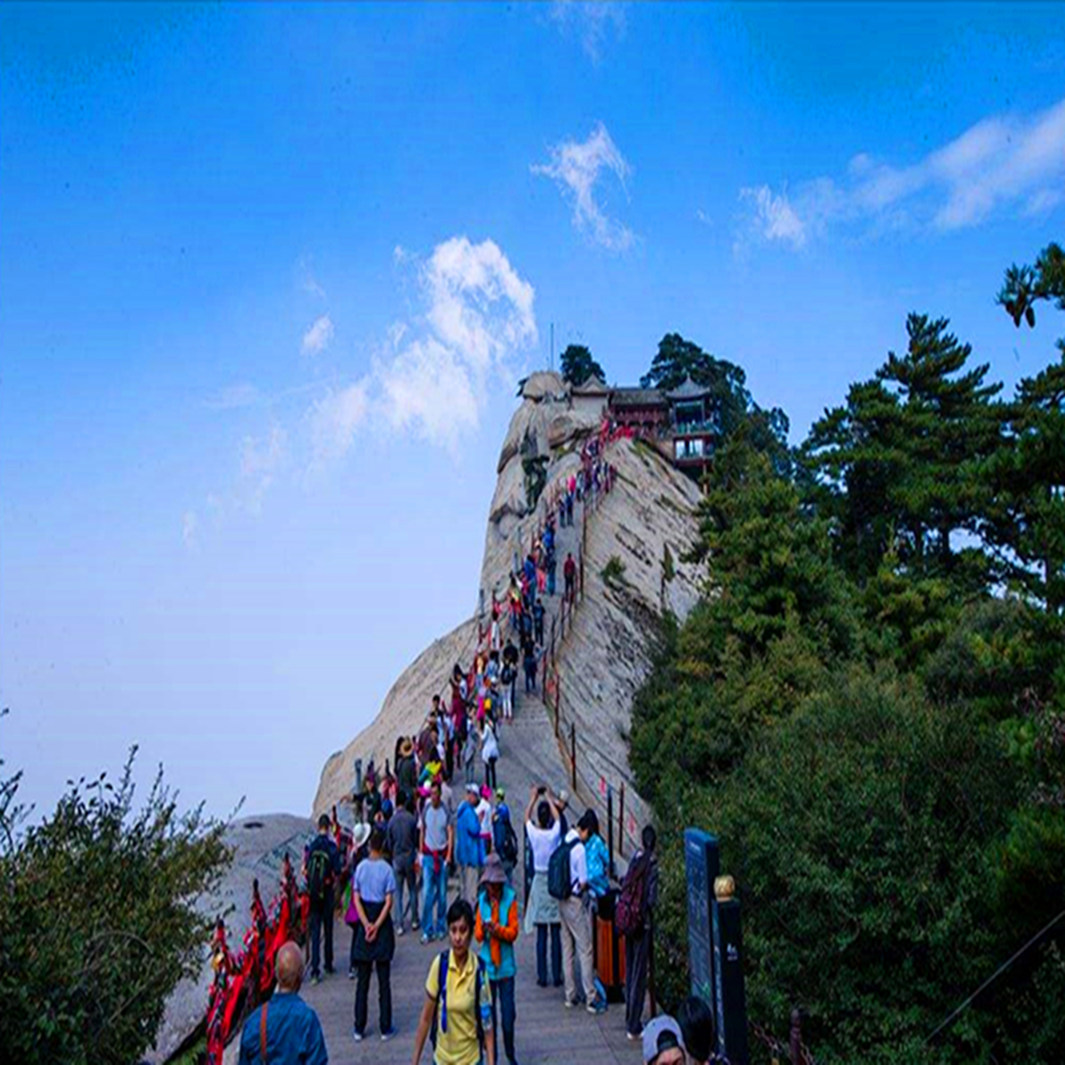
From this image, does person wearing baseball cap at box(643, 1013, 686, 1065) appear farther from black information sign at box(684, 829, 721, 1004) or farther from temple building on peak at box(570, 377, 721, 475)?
temple building on peak at box(570, 377, 721, 475)

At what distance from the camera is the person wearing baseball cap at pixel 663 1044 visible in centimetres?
449

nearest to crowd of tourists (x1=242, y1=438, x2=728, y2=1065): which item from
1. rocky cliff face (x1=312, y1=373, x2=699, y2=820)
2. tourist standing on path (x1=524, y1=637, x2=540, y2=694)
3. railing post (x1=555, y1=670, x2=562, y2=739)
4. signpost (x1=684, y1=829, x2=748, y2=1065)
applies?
signpost (x1=684, y1=829, x2=748, y2=1065)

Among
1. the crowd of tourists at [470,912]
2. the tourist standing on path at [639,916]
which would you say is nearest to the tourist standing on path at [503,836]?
the crowd of tourists at [470,912]

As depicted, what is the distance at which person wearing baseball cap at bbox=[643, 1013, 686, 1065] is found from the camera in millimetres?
4488

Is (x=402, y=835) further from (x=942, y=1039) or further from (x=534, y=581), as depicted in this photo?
(x=534, y=581)

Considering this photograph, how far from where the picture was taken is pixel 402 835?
12.0 metres

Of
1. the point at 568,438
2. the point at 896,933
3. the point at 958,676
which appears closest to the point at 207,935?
the point at 896,933

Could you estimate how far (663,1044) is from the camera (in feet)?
15.0

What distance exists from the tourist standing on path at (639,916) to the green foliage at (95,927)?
12.7ft

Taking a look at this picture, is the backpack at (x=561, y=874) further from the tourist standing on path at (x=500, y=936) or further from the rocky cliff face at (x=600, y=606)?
the rocky cliff face at (x=600, y=606)

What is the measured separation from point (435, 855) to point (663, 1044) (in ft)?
24.4

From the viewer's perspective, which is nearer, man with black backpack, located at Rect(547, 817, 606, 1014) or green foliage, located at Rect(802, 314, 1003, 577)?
man with black backpack, located at Rect(547, 817, 606, 1014)

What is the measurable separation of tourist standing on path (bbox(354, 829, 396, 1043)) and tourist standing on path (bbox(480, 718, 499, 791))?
29.7 feet

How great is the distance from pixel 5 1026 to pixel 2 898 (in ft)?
3.28
